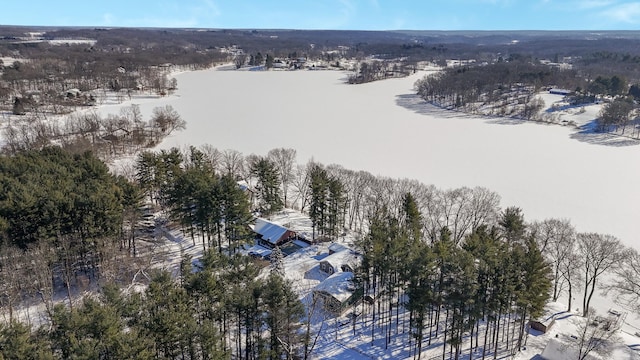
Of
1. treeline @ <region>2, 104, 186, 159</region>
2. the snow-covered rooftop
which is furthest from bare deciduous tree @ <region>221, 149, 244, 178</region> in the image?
the snow-covered rooftop

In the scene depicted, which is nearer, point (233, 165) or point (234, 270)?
point (234, 270)

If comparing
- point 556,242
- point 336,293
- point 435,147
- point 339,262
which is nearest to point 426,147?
point 435,147

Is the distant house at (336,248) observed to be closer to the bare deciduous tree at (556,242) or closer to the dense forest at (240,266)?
the dense forest at (240,266)

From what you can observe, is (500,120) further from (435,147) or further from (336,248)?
(336,248)

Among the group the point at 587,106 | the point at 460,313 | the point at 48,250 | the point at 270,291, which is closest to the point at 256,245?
the point at 48,250

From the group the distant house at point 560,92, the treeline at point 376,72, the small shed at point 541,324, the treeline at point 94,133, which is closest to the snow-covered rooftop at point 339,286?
the small shed at point 541,324

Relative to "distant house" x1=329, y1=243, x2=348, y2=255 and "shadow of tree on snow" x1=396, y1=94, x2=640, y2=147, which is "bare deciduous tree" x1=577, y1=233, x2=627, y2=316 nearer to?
"distant house" x1=329, y1=243, x2=348, y2=255
